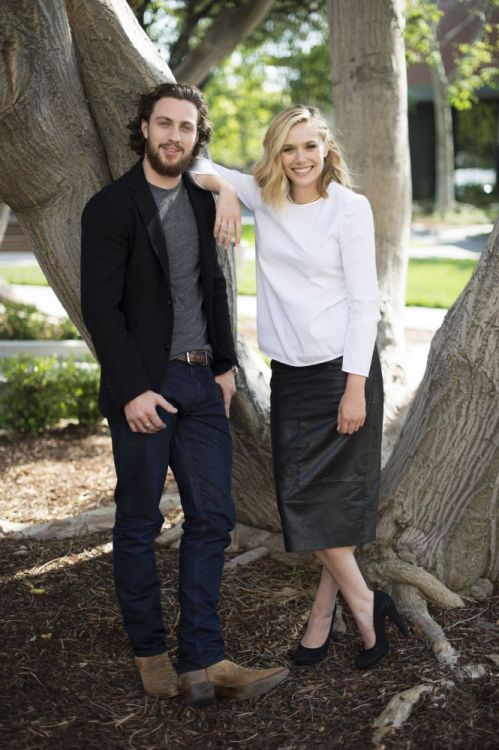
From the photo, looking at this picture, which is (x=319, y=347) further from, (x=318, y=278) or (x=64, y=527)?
(x=64, y=527)

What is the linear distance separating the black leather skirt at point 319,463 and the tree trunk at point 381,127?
223 centimetres

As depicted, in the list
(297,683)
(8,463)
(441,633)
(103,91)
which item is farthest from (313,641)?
(8,463)

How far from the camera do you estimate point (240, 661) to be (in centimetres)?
391

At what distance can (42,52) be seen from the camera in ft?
12.5

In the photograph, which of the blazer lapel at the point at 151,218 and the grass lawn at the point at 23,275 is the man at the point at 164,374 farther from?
the grass lawn at the point at 23,275

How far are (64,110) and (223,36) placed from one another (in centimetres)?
604

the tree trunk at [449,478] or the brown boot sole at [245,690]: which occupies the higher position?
the tree trunk at [449,478]

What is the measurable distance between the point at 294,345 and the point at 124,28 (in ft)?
4.88

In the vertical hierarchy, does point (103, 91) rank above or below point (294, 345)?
above

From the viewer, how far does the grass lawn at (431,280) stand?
12.9 m

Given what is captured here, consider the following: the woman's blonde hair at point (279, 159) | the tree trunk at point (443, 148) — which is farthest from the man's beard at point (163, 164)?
the tree trunk at point (443, 148)

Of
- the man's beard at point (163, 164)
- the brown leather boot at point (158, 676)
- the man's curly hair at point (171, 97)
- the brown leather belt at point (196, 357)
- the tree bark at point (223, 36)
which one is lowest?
the brown leather boot at point (158, 676)

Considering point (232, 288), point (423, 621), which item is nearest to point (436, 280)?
point (232, 288)

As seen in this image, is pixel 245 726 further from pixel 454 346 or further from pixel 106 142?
pixel 106 142
